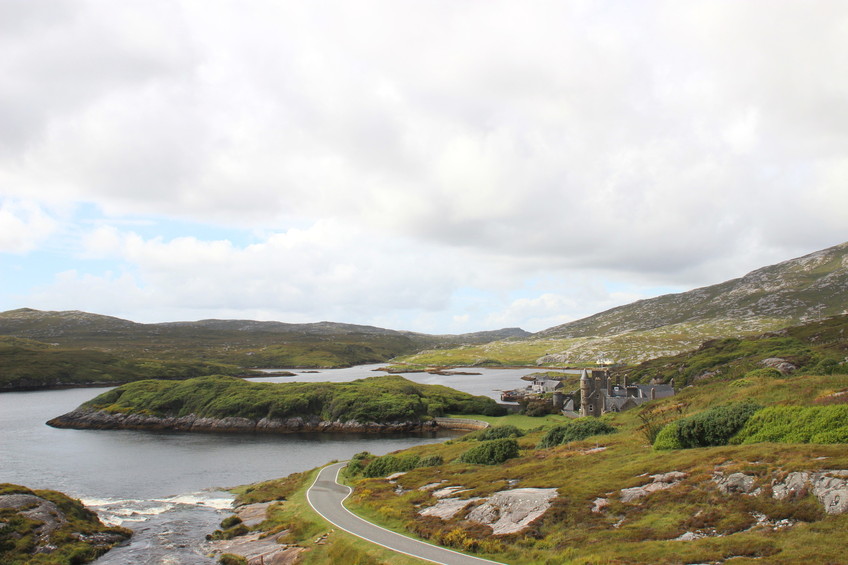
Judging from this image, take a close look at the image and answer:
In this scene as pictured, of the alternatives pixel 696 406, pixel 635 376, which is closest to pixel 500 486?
pixel 696 406

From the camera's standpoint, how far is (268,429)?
399 ft

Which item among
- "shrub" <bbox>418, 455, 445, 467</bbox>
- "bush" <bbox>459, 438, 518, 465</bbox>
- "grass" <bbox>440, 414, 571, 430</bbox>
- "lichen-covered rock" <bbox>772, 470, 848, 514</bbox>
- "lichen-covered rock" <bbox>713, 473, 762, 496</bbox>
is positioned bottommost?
"grass" <bbox>440, 414, 571, 430</bbox>

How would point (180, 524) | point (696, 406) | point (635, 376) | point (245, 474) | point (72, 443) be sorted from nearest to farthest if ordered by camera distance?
point (180, 524)
point (696, 406)
point (245, 474)
point (72, 443)
point (635, 376)

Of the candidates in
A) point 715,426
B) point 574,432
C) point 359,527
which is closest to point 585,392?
point 574,432

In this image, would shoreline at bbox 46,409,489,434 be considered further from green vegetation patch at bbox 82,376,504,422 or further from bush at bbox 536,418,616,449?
bush at bbox 536,418,616,449

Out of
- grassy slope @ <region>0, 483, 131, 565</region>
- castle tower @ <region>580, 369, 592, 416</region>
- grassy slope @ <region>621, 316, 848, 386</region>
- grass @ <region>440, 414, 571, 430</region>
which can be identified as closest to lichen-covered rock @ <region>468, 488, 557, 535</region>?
grassy slope @ <region>0, 483, 131, 565</region>

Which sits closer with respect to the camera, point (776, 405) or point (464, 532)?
point (464, 532)

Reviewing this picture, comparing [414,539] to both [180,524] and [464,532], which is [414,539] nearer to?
[464,532]

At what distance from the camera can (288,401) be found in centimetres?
12756

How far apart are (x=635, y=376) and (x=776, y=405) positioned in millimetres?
122567

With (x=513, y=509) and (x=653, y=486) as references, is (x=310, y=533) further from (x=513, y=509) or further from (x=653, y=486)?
(x=653, y=486)

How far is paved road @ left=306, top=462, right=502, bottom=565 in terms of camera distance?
28953 mm

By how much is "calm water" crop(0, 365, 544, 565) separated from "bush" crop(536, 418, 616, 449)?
1500 inches

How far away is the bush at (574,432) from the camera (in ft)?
196
